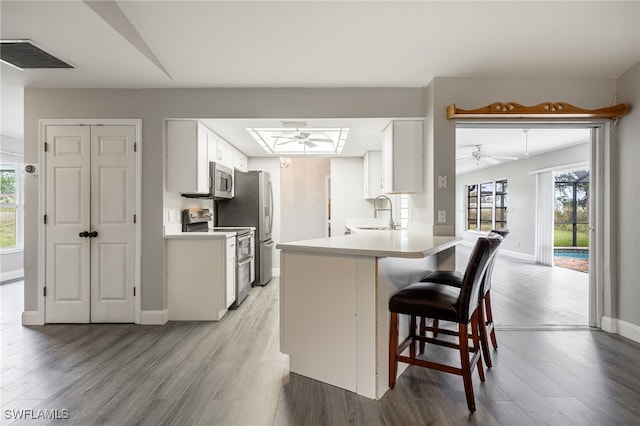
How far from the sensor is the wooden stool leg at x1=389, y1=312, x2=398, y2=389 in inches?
75.4

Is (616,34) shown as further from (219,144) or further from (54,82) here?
(54,82)

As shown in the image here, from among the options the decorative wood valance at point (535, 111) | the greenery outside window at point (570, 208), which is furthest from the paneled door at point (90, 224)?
the greenery outside window at point (570, 208)

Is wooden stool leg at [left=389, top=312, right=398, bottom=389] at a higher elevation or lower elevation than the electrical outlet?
lower

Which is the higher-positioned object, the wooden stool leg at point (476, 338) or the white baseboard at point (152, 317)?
the wooden stool leg at point (476, 338)

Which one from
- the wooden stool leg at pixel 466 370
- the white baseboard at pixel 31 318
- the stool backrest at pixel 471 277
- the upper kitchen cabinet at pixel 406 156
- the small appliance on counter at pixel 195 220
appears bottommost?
the white baseboard at pixel 31 318

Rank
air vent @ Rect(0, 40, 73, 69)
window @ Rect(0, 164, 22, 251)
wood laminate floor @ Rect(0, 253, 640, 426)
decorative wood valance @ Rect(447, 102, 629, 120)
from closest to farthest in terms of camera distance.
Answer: wood laminate floor @ Rect(0, 253, 640, 426) → air vent @ Rect(0, 40, 73, 69) → decorative wood valance @ Rect(447, 102, 629, 120) → window @ Rect(0, 164, 22, 251)

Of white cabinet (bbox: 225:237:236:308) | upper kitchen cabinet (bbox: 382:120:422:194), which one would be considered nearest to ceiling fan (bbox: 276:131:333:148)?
upper kitchen cabinet (bbox: 382:120:422:194)

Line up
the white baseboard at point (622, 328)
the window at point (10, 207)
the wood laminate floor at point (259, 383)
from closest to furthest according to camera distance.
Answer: the wood laminate floor at point (259, 383), the white baseboard at point (622, 328), the window at point (10, 207)

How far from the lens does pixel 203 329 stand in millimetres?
3059

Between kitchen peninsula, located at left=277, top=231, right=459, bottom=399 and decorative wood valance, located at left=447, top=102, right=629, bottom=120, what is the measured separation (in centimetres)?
145

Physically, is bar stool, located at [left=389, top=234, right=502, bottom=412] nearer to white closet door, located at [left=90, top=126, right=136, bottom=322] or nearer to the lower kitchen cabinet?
the lower kitchen cabinet

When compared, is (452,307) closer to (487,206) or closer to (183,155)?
(183,155)

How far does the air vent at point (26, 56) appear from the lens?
2.30 metres

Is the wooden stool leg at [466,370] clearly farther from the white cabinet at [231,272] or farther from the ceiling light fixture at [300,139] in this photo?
the ceiling light fixture at [300,139]
